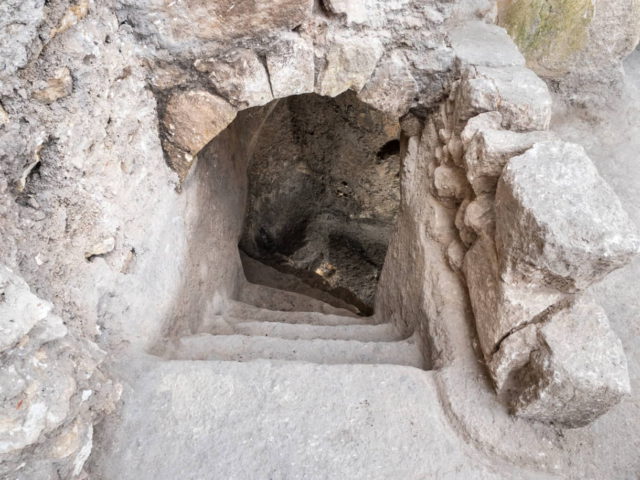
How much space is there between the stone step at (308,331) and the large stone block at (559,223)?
94 centimetres

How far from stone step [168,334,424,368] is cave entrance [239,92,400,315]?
2.25 meters

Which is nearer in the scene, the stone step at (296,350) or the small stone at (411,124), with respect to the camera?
the stone step at (296,350)

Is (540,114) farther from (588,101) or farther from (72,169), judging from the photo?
(72,169)

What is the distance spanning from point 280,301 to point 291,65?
1.93 meters

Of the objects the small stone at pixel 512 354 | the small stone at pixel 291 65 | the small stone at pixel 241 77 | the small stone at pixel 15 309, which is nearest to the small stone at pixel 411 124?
the small stone at pixel 291 65

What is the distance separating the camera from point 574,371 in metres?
1.26

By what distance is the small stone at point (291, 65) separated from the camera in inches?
64.9

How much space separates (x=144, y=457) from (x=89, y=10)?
1.35m

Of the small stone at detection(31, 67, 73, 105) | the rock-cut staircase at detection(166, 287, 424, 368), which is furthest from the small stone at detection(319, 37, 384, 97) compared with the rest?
the rock-cut staircase at detection(166, 287, 424, 368)

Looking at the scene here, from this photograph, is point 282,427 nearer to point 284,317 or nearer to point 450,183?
point 450,183

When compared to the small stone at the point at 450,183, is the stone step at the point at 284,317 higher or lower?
lower

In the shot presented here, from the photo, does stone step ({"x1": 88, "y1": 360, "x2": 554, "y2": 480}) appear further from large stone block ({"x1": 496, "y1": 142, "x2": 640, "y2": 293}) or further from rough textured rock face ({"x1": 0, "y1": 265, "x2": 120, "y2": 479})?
large stone block ({"x1": 496, "y1": 142, "x2": 640, "y2": 293})

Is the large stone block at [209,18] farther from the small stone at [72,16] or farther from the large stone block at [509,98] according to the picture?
the large stone block at [509,98]

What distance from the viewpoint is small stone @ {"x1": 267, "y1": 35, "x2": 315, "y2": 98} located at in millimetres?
1647
